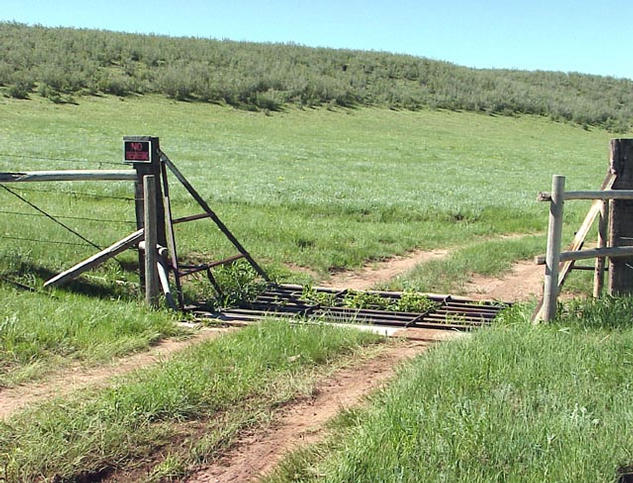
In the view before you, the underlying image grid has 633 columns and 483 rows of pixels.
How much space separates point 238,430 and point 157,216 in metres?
4.20

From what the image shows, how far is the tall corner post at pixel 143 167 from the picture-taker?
827 cm

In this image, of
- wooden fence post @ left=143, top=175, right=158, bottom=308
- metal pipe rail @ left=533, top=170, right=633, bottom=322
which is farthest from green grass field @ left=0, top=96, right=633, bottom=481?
wooden fence post @ left=143, top=175, right=158, bottom=308

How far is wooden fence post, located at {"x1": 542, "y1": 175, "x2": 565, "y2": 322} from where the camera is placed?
6.75 meters

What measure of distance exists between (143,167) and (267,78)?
4505 centimetres

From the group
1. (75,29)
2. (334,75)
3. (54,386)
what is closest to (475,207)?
(54,386)

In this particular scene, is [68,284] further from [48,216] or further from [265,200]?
[265,200]

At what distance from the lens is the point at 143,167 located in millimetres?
8359

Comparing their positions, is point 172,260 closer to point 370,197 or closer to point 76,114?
Answer: point 370,197

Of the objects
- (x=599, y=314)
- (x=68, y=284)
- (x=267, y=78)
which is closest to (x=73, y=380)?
(x=68, y=284)

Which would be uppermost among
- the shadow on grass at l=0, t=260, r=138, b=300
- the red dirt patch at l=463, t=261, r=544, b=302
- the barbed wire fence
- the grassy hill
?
the grassy hill

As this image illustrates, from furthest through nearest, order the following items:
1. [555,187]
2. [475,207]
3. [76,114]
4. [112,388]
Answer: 1. [76,114]
2. [475,207]
3. [555,187]
4. [112,388]

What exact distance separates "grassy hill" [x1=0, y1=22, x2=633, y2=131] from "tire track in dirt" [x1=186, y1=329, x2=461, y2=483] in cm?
3828

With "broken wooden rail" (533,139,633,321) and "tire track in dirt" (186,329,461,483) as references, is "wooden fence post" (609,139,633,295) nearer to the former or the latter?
"broken wooden rail" (533,139,633,321)

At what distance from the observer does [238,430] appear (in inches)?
185
